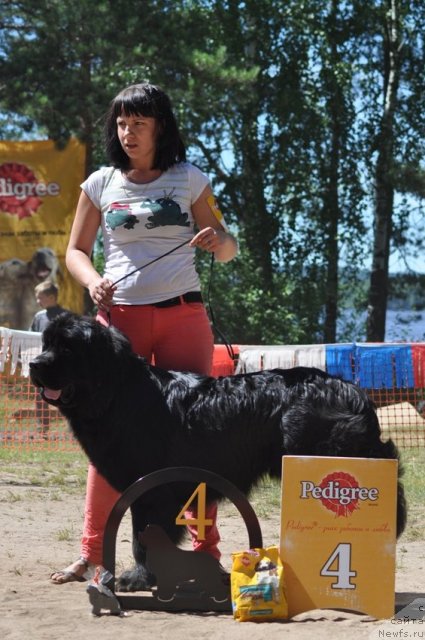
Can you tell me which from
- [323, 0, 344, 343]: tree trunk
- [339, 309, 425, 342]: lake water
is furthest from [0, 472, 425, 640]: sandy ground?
[339, 309, 425, 342]: lake water

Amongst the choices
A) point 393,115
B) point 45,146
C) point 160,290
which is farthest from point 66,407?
point 393,115

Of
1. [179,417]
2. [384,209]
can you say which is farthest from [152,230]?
[384,209]

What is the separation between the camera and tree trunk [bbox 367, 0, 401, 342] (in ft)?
54.2

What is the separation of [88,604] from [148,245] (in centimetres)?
140

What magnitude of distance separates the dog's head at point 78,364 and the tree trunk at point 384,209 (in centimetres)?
1356

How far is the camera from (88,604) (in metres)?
3.35

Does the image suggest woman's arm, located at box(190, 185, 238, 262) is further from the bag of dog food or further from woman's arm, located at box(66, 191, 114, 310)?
the bag of dog food

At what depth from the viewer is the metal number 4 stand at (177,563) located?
127 inches

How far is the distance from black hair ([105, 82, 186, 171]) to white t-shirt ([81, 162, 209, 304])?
0.19ft

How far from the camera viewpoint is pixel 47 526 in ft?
16.5

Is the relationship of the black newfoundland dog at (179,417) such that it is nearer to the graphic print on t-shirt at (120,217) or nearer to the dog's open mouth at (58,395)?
the dog's open mouth at (58,395)

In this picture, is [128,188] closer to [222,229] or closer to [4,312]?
[222,229]

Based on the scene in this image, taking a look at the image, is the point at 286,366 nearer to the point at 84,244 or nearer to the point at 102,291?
the point at 84,244

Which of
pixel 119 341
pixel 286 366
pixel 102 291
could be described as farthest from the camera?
pixel 286 366
